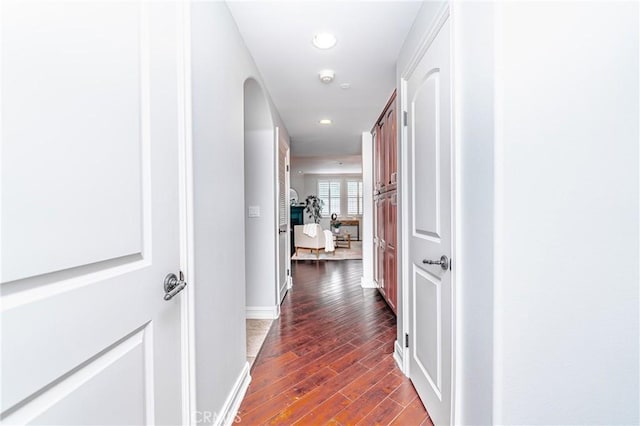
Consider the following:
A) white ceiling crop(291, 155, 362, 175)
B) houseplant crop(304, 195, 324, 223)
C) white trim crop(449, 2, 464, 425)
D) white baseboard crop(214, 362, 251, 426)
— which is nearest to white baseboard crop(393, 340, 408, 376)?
white trim crop(449, 2, 464, 425)

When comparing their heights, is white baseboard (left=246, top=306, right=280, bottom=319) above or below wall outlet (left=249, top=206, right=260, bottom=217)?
below

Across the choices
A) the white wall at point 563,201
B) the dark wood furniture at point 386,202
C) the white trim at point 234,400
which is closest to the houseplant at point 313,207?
the dark wood furniture at point 386,202

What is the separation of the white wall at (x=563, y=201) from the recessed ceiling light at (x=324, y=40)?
3.82 ft

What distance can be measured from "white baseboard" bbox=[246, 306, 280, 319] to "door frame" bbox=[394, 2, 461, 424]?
4.10 ft

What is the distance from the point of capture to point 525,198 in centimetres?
93

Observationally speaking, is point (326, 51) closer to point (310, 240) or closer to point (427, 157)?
point (427, 157)

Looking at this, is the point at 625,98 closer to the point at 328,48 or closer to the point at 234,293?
the point at 328,48

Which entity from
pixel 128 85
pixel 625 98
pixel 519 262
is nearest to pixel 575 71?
pixel 625 98

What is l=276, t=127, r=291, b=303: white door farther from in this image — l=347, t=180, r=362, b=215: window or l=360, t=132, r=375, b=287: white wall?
l=347, t=180, r=362, b=215: window

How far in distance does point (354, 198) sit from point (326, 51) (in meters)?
8.86

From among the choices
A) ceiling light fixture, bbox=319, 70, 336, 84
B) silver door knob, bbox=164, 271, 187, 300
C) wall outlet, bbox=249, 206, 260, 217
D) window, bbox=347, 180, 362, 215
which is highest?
ceiling light fixture, bbox=319, 70, 336, 84

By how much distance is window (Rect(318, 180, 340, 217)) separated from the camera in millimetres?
10688

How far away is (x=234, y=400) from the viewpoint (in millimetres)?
1581

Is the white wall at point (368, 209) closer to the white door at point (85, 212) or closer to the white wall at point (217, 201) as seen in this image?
the white wall at point (217, 201)
